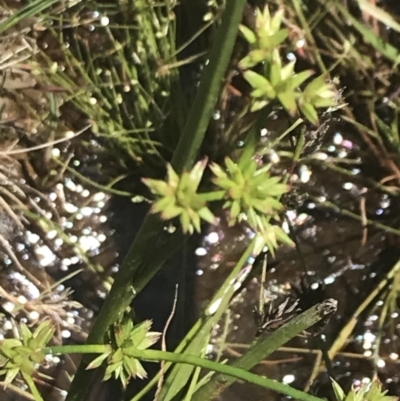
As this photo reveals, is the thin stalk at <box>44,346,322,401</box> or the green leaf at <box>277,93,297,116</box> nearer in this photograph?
the green leaf at <box>277,93,297,116</box>

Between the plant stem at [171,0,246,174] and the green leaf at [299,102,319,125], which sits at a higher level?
the plant stem at [171,0,246,174]

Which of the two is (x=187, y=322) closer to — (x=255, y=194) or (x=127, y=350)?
(x=127, y=350)

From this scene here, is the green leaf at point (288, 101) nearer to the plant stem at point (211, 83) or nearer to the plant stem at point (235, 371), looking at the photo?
the plant stem at point (211, 83)

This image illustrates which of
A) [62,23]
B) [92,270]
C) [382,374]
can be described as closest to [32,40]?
[62,23]

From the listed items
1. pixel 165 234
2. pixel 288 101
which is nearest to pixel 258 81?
pixel 288 101

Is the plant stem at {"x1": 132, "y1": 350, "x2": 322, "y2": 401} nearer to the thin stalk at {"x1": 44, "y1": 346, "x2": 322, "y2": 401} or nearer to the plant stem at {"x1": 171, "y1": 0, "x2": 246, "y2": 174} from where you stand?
the thin stalk at {"x1": 44, "y1": 346, "x2": 322, "y2": 401}

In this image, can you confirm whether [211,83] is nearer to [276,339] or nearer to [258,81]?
[258,81]

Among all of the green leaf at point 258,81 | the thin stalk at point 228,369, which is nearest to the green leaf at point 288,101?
the green leaf at point 258,81

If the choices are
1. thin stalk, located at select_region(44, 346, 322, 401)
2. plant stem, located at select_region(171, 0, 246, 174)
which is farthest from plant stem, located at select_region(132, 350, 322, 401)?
plant stem, located at select_region(171, 0, 246, 174)
